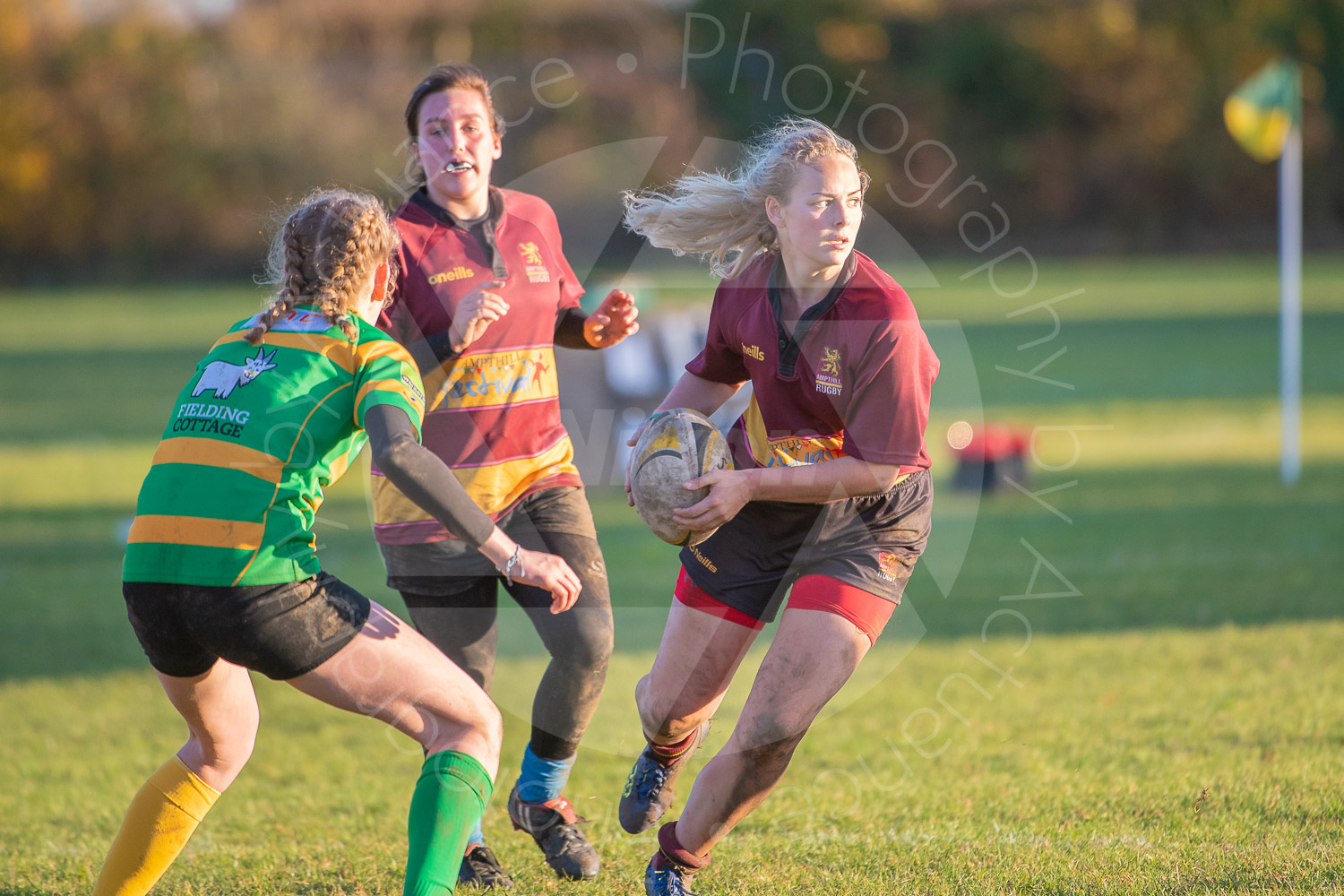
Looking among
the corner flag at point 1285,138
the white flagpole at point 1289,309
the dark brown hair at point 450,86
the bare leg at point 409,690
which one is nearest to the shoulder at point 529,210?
the dark brown hair at point 450,86

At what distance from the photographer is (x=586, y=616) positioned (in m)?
3.90

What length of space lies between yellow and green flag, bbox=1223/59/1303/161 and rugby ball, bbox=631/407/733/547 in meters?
9.22

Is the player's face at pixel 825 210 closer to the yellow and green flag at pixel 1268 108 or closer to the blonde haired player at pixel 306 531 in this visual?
the blonde haired player at pixel 306 531

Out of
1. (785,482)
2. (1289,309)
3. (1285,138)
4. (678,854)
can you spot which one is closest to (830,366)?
(785,482)

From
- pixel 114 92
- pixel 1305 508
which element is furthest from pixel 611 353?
pixel 114 92

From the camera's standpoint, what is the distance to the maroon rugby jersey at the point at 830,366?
3395 mm

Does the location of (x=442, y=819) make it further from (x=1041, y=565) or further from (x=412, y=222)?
(x=1041, y=565)

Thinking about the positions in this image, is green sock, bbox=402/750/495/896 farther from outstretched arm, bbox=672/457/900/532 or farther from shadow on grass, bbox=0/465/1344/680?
shadow on grass, bbox=0/465/1344/680

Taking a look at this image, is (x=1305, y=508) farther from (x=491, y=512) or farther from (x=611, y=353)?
(x=491, y=512)

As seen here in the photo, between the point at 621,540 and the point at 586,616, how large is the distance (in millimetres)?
5850

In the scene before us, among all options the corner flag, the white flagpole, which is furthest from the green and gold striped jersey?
the corner flag

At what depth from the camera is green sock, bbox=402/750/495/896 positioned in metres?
3.06

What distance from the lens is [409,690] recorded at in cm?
308

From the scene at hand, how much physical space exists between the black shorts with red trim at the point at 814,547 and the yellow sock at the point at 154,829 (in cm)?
155
